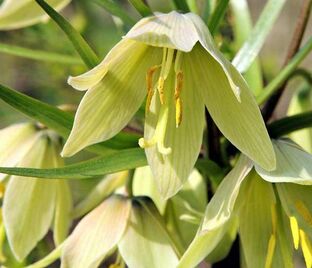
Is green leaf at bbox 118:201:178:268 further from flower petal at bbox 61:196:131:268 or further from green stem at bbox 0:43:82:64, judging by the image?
green stem at bbox 0:43:82:64

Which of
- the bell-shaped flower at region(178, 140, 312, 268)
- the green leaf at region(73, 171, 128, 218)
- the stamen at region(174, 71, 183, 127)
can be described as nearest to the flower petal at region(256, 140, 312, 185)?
the bell-shaped flower at region(178, 140, 312, 268)

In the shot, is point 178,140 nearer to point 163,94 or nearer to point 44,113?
point 163,94

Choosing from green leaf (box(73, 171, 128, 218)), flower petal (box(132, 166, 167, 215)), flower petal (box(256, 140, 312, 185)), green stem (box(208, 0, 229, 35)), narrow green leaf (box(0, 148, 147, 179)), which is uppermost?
green stem (box(208, 0, 229, 35))

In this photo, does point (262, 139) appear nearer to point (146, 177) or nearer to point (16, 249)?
point (146, 177)

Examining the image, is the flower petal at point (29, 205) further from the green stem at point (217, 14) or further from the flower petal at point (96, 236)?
the green stem at point (217, 14)

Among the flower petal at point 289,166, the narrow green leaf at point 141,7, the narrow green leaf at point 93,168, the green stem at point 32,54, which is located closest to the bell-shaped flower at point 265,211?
the flower petal at point 289,166
